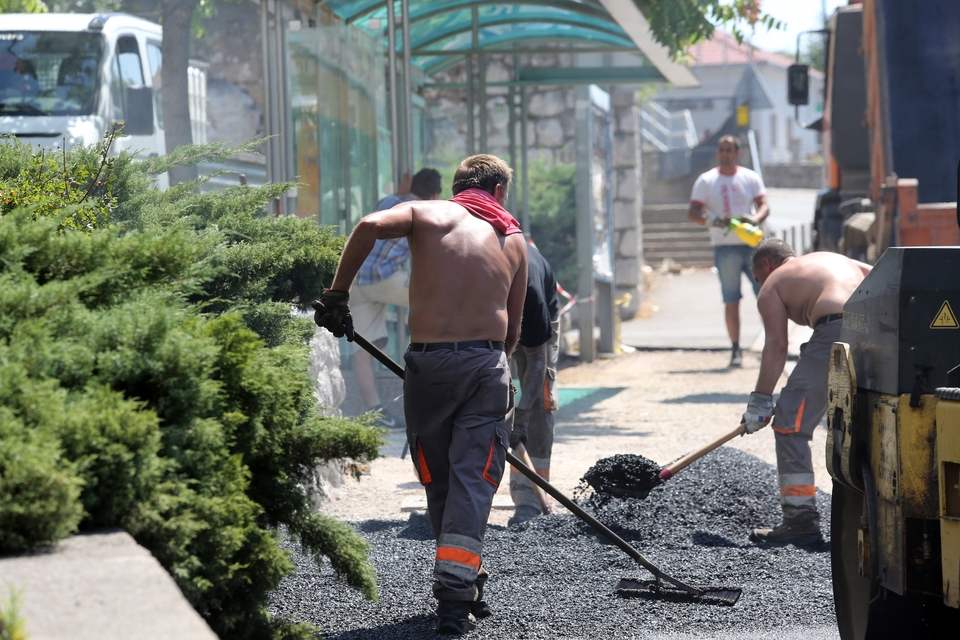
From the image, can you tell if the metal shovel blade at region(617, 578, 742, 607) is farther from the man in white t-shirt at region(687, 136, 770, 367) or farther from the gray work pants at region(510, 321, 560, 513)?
the man in white t-shirt at region(687, 136, 770, 367)

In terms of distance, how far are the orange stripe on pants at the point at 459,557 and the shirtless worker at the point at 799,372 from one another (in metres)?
2.15

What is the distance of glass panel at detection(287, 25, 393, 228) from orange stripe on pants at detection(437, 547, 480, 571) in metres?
4.77

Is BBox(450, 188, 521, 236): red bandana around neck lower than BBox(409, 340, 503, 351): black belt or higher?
higher

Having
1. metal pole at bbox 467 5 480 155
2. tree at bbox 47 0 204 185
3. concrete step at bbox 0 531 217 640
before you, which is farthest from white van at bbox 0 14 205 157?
concrete step at bbox 0 531 217 640

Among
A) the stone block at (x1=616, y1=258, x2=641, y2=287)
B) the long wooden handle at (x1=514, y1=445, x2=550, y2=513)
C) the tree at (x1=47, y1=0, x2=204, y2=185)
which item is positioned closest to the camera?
the long wooden handle at (x1=514, y1=445, x2=550, y2=513)

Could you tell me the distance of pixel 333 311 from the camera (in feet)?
16.5

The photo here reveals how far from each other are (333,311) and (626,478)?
95.9 inches

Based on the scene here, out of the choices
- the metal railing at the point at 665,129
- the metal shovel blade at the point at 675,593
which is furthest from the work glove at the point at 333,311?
the metal railing at the point at 665,129

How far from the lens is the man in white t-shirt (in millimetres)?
13062

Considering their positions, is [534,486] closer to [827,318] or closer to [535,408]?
[535,408]

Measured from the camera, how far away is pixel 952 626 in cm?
426

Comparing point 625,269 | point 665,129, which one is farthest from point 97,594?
point 665,129

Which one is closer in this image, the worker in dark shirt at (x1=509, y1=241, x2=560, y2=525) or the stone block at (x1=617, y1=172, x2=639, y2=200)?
the worker in dark shirt at (x1=509, y1=241, x2=560, y2=525)

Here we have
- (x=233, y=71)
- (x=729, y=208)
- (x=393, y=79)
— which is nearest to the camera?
(x=393, y=79)
